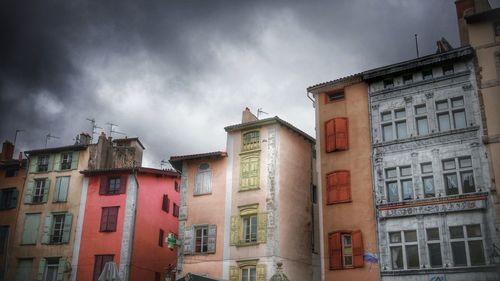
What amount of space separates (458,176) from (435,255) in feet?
12.9

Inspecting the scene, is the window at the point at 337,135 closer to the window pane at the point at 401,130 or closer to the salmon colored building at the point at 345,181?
the salmon colored building at the point at 345,181

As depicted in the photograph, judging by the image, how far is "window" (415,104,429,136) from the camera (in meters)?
28.0

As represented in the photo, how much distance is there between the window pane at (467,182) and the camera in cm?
2590

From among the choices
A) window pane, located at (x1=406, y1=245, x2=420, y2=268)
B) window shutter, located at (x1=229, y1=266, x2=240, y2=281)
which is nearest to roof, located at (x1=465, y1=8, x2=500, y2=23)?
window pane, located at (x1=406, y1=245, x2=420, y2=268)

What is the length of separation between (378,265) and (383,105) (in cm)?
856

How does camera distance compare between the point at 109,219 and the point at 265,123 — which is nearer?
the point at 265,123

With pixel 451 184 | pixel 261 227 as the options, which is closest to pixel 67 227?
pixel 261 227

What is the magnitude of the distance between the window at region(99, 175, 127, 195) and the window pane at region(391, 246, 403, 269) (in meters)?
21.2

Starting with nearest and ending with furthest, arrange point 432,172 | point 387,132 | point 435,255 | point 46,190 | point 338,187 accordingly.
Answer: point 435,255 → point 432,172 → point 387,132 → point 338,187 → point 46,190

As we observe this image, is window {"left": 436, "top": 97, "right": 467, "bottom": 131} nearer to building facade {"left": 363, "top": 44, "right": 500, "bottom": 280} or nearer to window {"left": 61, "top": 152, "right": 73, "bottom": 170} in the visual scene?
building facade {"left": 363, "top": 44, "right": 500, "bottom": 280}

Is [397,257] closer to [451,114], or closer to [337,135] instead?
[337,135]

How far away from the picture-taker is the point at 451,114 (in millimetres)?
27438

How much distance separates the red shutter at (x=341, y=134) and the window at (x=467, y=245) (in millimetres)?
7158

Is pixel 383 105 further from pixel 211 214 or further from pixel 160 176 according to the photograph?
pixel 160 176
